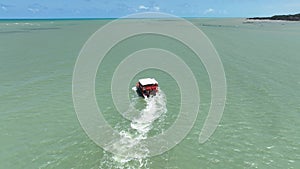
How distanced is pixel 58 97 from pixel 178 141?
70.0 ft

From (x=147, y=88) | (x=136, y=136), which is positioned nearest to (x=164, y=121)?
(x=136, y=136)

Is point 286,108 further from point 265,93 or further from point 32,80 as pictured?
point 32,80

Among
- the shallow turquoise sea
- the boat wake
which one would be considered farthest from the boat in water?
the shallow turquoise sea

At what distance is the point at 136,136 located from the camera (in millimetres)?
27219

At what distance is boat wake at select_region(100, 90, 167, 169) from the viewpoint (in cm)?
2281

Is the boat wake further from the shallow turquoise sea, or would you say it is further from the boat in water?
the boat in water

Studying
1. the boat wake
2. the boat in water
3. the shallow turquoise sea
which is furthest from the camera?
the boat in water

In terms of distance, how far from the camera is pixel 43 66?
2261 inches

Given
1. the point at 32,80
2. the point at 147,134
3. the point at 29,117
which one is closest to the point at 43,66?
the point at 32,80

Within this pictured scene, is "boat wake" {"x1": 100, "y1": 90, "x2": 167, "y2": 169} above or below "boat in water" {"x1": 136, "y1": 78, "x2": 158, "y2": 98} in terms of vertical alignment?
below

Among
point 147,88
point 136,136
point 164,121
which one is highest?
point 147,88

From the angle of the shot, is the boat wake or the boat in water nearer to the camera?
the boat wake

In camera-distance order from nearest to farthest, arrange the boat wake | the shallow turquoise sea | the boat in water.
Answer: the boat wake, the shallow turquoise sea, the boat in water

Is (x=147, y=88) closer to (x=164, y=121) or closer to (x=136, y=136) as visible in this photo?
(x=164, y=121)
